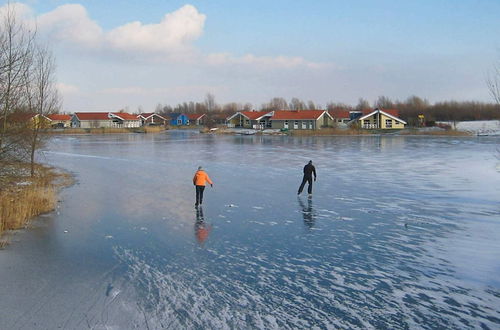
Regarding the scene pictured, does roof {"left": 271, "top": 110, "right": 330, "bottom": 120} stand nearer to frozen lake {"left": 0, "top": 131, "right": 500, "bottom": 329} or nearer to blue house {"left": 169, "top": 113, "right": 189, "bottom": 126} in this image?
blue house {"left": 169, "top": 113, "right": 189, "bottom": 126}

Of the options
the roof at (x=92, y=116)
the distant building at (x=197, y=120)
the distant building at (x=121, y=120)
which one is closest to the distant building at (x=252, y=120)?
the distant building at (x=121, y=120)

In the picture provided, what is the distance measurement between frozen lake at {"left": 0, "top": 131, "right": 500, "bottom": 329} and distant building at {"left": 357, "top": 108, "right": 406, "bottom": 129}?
208ft

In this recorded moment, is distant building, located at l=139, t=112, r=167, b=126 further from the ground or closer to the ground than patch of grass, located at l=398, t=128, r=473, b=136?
further from the ground

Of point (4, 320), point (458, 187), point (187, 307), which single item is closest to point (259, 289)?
point (187, 307)

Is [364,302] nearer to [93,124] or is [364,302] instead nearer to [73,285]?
[73,285]

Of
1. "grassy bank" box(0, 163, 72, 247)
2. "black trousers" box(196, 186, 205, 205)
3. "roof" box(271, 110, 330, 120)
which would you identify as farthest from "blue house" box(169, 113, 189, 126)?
"black trousers" box(196, 186, 205, 205)

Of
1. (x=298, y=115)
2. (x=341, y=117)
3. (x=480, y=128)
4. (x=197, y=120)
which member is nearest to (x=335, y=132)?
(x=298, y=115)

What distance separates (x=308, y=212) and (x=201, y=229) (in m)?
3.44

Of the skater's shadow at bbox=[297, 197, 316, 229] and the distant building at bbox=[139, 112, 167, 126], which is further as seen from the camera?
the distant building at bbox=[139, 112, 167, 126]

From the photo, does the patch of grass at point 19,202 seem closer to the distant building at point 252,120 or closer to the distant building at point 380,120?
the distant building at point 380,120

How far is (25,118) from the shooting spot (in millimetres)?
14305

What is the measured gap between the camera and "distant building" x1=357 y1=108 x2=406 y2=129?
78.0 meters

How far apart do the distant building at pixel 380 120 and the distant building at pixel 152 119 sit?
67.2 m

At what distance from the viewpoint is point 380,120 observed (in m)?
78.2
